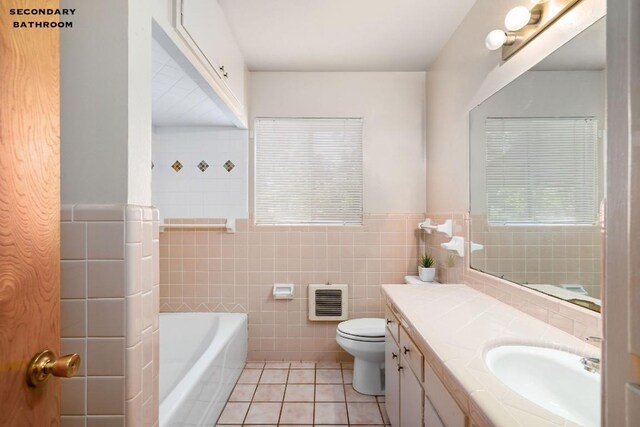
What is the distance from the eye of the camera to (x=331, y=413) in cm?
206

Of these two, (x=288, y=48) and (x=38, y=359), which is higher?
(x=288, y=48)

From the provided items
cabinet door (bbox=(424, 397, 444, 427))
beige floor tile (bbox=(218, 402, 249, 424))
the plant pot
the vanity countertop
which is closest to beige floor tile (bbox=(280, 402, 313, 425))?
beige floor tile (bbox=(218, 402, 249, 424))

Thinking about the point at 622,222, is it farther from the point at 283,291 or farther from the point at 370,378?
the point at 283,291

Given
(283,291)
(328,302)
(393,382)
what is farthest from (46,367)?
(328,302)

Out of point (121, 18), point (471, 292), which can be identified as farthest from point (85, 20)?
point (471, 292)

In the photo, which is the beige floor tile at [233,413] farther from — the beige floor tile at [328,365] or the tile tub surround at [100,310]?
the tile tub surround at [100,310]

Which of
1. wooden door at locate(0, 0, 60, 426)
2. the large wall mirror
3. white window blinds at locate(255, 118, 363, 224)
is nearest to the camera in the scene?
wooden door at locate(0, 0, 60, 426)

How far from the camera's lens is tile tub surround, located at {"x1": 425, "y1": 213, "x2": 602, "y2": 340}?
1116 millimetres

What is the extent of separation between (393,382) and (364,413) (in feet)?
1.59

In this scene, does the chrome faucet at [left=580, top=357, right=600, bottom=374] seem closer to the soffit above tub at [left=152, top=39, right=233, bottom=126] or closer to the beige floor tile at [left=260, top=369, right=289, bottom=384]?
the soffit above tub at [left=152, top=39, right=233, bottom=126]

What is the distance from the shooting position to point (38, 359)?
2.18 feet

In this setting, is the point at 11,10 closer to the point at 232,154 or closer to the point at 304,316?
the point at 232,154

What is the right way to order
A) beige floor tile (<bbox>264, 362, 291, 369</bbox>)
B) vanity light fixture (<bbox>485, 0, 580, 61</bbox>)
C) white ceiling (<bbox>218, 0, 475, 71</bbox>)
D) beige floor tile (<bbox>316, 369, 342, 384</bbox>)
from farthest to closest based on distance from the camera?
beige floor tile (<bbox>264, 362, 291, 369</bbox>) < beige floor tile (<bbox>316, 369, 342, 384</bbox>) < white ceiling (<bbox>218, 0, 475, 71</bbox>) < vanity light fixture (<bbox>485, 0, 580, 61</bbox>)

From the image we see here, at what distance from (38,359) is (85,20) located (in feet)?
3.08
